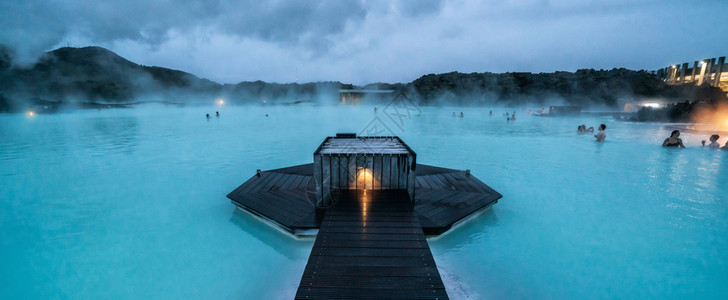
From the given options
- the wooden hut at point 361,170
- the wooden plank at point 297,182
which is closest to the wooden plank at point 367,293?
the wooden hut at point 361,170

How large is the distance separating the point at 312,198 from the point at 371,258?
342cm

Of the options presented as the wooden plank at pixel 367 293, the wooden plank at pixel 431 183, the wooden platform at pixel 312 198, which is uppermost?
the wooden plank at pixel 367 293

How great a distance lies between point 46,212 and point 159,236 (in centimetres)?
414

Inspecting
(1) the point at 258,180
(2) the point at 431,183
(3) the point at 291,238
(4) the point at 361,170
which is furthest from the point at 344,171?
(1) the point at 258,180

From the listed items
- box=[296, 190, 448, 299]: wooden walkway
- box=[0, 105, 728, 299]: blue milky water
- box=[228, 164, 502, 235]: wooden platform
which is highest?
box=[296, 190, 448, 299]: wooden walkway

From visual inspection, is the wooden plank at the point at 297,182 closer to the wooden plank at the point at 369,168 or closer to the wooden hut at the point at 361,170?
the wooden hut at the point at 361,170

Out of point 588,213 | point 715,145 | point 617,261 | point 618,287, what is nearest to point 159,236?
point 618,287

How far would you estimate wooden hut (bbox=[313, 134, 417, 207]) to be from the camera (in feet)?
20.3

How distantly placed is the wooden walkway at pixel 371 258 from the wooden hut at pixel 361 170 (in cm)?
69

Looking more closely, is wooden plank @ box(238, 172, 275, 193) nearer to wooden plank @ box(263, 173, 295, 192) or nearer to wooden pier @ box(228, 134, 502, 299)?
wooden pier @ box(228, 134, 502, 299)

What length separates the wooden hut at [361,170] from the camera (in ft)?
20.3

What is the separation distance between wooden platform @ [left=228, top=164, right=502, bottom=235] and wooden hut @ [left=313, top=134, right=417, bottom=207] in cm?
57

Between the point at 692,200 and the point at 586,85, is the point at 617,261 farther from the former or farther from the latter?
the point at 586,85

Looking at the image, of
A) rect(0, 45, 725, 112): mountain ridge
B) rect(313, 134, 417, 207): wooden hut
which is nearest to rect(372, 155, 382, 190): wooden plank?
rect(313, 134, 417, 207): wooden hut
